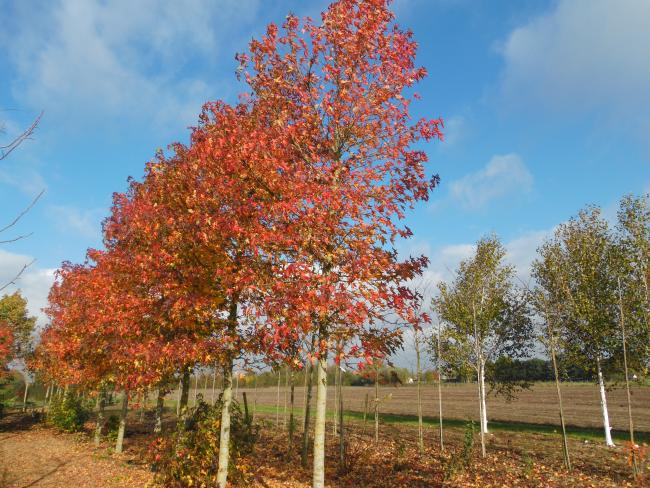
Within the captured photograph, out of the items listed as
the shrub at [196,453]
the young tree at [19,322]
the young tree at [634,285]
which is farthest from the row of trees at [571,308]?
the young tree at [19,322]

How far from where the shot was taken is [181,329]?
1009cm

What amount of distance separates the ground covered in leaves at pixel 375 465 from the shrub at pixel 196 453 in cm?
56

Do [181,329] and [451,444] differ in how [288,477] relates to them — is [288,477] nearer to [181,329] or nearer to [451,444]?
[181,329]

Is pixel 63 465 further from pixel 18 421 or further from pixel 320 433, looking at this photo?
pixel 18 421

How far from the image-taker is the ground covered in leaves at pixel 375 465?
11969mm

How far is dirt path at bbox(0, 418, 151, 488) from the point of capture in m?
12.0

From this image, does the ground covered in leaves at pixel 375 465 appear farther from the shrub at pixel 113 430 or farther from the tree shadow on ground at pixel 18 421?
the tree shadow on ground at pixel 18 421

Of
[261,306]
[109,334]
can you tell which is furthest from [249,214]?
[109,334]

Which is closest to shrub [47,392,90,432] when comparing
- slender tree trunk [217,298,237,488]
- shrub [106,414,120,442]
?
shrub [106,414,120,442]

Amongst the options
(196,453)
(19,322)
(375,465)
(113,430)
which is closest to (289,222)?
(196,453)

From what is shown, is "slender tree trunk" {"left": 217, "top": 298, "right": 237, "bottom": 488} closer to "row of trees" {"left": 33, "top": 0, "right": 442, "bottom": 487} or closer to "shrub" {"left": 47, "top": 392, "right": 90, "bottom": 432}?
"row of trees" {"left": 33, "top": 0, "right": 442, "bottom": 487}

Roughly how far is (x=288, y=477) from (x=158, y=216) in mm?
8275

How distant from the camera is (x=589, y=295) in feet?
64.1

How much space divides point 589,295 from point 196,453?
17.9 meters
